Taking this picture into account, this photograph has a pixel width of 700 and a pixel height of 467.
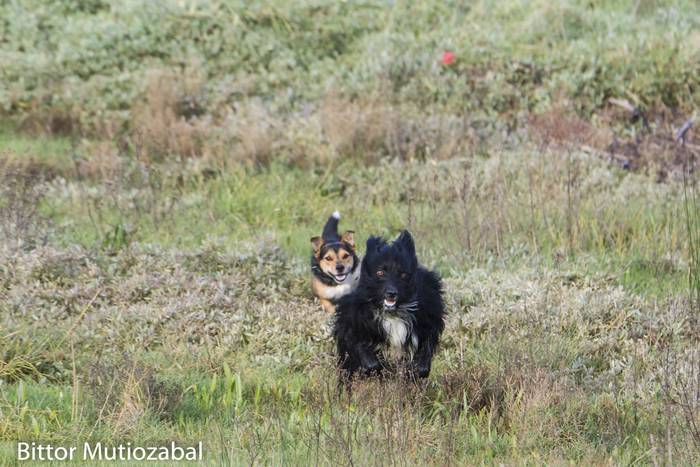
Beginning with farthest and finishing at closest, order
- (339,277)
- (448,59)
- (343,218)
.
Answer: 1. (448,59)
2. (343,218)
3. (339,277)

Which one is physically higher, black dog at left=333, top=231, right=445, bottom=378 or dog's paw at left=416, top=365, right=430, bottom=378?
black dog at left=333, top=231, right=445, bottom=378

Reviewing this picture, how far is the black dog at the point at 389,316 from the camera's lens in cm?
664

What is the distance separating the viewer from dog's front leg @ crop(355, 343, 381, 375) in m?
6.82

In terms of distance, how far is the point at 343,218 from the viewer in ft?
39.3

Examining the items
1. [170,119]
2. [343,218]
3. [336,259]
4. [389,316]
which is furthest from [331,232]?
[170,119]

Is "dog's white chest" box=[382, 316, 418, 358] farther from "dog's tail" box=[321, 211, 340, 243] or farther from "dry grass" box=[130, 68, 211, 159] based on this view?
"dry grass" box=[130, 68, 211, 159]

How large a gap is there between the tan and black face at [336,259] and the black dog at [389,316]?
1.91 meters

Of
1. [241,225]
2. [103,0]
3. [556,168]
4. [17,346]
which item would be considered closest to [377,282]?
[17,346]

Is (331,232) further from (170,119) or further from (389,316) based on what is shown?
(170,119)

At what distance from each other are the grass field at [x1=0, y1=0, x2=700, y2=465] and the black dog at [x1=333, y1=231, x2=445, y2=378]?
0.75 feet

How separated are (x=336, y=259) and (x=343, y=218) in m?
3.04

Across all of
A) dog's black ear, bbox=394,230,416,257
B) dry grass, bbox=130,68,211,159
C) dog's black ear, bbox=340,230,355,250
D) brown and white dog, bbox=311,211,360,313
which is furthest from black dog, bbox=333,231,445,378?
dry grass, bbox=130,68,211,159

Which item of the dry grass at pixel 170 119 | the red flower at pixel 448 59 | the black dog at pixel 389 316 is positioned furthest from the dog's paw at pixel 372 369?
the red flower at pixel 448 59

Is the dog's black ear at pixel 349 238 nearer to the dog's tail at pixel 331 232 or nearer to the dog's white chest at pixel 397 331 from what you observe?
the dog's tail at pixel 331 232
